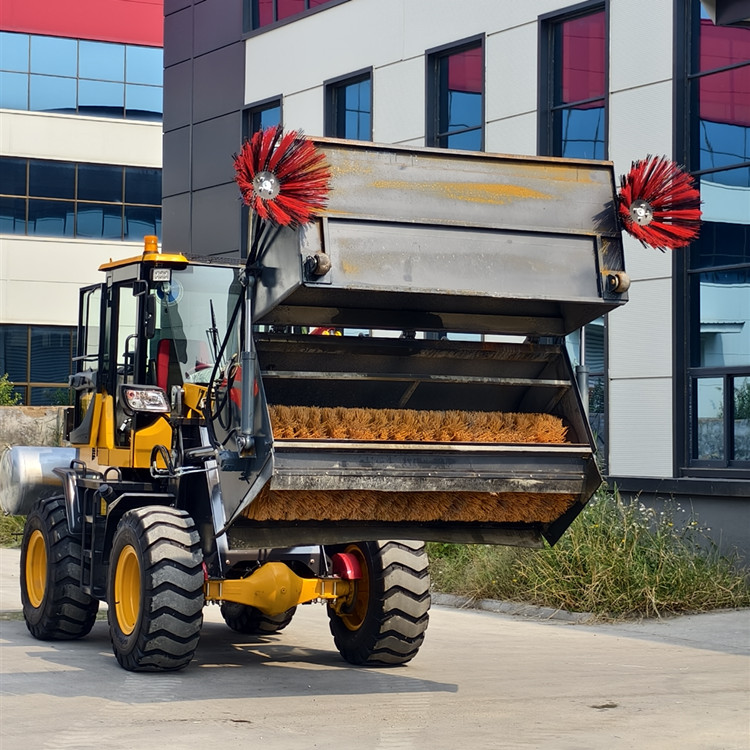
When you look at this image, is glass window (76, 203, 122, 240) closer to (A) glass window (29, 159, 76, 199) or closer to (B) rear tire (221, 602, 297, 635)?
(A) glass window (29, 159, 76, 199)

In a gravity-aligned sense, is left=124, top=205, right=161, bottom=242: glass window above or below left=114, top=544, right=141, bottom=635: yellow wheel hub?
above

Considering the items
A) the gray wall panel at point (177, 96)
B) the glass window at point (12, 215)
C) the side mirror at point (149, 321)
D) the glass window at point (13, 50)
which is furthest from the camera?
the glass window at point (12, 215)

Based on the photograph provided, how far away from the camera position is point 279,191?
28.6 ft

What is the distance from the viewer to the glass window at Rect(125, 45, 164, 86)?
133 feet

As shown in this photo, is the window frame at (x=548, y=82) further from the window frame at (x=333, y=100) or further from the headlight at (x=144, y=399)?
the headlight at (x=144, y=399)

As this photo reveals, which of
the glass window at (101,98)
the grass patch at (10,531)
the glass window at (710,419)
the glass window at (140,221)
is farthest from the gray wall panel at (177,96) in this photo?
the glass window at (140,221)

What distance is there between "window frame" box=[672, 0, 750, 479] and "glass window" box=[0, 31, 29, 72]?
87.0ft

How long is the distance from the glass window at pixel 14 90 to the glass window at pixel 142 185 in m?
3.42

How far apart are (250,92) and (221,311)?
12415 millimetres

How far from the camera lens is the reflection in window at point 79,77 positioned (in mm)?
39188

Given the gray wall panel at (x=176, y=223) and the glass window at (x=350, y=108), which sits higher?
the glass window at (x=350, y=108)

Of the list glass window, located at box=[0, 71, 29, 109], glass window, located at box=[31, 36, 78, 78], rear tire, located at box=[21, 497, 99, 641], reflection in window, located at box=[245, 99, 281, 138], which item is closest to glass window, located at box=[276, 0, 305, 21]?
reflection in window, located at box=[245, 99, 281, 138]

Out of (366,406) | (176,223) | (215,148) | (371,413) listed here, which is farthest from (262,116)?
(371,413)

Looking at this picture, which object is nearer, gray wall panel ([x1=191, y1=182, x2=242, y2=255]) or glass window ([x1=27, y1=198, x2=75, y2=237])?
gray wall panel ([x1=191, y1=182, x2=242, y2=255])
